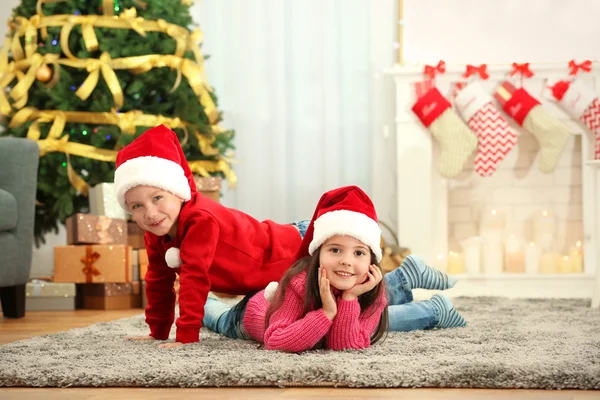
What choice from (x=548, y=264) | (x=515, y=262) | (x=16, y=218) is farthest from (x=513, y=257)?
(x=16, y=218)

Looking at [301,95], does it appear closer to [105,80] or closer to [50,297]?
[105,80]

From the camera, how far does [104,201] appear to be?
3.59 meters

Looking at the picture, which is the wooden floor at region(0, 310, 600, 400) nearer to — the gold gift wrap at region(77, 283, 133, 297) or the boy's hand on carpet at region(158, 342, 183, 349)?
the boy's hand on carpet at region(158, 342, 183, 349)

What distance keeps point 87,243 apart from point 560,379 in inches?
99.4

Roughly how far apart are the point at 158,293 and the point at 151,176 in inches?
13.3

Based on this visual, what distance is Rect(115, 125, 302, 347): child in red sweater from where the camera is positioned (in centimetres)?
196

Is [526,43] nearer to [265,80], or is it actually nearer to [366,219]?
[265,80]

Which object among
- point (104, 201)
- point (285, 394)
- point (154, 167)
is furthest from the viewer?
point (104, 201)

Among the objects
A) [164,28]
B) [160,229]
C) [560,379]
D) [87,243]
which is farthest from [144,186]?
[164,28]

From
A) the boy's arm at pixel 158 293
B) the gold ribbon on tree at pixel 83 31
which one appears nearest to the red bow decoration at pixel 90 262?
the gold ribbon on tree at pixel 83 31

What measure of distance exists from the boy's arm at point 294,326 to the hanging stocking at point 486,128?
7.72 feet

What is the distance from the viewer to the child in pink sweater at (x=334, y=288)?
1.78 m

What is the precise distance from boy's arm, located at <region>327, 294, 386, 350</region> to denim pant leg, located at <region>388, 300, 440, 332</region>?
0.32 meters

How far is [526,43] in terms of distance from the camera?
4.27m
